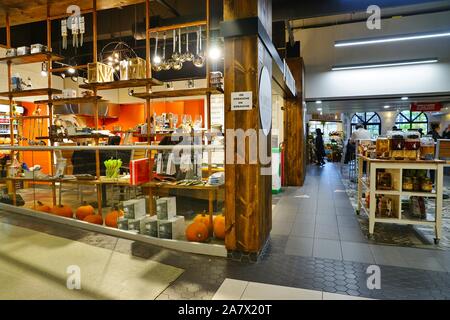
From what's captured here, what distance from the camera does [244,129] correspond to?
2.68m

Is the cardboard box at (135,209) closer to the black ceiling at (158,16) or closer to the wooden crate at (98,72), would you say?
the wooden crate at (98,72)

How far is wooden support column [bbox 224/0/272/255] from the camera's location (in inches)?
104

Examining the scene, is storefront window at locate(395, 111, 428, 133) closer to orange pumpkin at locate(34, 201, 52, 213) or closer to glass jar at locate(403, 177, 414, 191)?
glass jar at locate(403, 177, 414, 191)

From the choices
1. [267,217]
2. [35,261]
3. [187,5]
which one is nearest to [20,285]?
[35,261]

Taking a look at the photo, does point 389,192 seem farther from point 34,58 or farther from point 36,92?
point 34,58

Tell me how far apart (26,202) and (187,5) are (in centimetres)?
485

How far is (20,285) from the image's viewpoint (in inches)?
89.9

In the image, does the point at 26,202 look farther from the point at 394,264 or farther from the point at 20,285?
the point at 394,264

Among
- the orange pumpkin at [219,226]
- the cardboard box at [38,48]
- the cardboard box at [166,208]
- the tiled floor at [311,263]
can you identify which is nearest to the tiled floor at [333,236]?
the tiled floor at [311,263]

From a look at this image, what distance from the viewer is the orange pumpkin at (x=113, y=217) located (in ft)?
11.4

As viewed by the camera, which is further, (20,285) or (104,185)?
(104,185)

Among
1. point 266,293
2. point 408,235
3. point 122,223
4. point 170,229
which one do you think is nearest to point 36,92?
point 122,223

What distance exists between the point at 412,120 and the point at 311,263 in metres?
20.7

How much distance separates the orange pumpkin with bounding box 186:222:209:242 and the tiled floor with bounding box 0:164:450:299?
0.26 m
